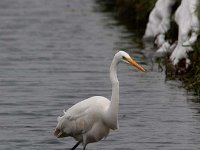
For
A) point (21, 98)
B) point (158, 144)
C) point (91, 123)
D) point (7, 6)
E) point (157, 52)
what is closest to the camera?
point (91, 123)

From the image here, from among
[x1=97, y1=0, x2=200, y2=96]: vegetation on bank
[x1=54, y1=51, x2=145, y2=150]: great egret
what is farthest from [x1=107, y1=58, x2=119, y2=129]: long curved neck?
[x1=97, y1=0, x2=200, y2=96]: vegetation on bank

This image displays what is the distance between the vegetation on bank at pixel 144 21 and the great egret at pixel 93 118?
5244mm

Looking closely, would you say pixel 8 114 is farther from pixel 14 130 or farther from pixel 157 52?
pixel 157 52

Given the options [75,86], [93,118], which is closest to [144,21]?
[75,86]

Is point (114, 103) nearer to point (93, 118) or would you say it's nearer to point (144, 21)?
point (93, 118)

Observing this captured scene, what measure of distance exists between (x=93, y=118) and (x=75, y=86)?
670cm

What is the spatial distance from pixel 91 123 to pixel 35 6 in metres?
22.6

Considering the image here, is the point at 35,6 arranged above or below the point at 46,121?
below

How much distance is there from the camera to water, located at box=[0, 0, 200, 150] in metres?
15.7

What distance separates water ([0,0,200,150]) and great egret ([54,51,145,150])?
709mm

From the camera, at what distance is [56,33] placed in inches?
1166

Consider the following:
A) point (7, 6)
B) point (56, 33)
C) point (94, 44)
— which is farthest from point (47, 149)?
point (7, 6)

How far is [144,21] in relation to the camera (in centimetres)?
3003

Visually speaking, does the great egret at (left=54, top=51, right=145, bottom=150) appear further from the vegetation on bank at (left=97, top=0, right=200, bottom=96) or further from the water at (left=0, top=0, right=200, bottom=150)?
the vegetation on bank at (left=97, top=0, right=200, bottom=96)
